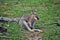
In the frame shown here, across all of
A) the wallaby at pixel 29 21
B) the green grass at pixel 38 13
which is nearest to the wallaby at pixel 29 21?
the wallaby at pixel 29 21

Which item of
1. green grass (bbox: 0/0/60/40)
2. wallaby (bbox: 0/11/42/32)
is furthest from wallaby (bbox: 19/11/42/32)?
green grass (bbox: 0/0/60/40)

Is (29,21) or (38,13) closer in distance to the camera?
(29,21)

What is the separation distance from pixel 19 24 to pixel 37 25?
0.70 m

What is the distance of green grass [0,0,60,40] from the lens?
28.1 feet

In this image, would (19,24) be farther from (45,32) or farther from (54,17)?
(54,17)

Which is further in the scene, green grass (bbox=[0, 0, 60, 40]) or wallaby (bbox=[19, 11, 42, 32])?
wallaby (bbox=[19, 11, 42, 32])

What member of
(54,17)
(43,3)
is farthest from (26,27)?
(43,3)

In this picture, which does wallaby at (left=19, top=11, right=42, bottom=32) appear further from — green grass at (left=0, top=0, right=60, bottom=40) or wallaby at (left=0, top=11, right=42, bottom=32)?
green grass at (left=0, top=0, right=60, bottom=40)

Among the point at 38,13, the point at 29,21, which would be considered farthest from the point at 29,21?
the point at 38,13

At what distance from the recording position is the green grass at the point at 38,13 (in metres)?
8.58

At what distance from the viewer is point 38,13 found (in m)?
10.9

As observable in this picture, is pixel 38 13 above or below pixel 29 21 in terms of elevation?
below

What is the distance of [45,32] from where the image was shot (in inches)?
343

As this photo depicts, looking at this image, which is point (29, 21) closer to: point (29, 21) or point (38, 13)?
point (29, 21)
